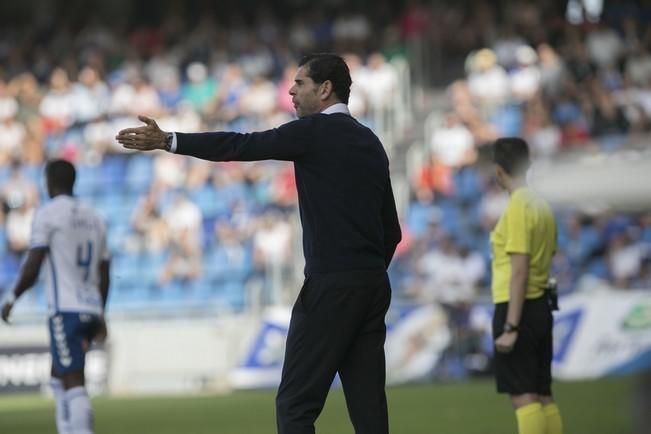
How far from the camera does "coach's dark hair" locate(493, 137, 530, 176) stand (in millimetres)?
7684

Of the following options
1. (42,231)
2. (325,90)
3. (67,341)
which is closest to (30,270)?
(42,231)

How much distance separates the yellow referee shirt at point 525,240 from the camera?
7.64 m

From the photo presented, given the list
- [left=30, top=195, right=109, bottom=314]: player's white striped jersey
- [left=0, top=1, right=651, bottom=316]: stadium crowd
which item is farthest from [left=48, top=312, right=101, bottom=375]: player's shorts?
[left=0, top=1, right=651, bottom=316]: stadium crowd

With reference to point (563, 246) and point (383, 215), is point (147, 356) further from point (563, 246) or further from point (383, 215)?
point (383, 215)

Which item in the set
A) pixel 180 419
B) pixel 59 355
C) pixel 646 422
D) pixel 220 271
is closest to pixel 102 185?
pixel 220 271

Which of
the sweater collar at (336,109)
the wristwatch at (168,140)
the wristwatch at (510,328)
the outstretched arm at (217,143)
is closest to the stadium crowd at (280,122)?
the wristwatch at (510,328)

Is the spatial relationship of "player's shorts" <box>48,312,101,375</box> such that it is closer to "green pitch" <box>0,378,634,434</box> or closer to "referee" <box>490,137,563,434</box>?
"referee" <box>490,137,563,434</box>

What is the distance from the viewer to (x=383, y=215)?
6.39m

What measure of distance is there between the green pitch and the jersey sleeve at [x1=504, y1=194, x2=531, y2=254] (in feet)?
8.73

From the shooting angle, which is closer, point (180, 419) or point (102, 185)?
point (180, 419)

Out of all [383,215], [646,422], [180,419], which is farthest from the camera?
[180,419]

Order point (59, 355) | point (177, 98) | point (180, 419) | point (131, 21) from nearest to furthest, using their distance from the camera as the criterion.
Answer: point (59, 355)
point (180, 419)
point (177, 98)
point (131, 21)

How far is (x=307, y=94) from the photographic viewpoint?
6.14 meters

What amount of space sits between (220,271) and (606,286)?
6.57 metres
